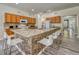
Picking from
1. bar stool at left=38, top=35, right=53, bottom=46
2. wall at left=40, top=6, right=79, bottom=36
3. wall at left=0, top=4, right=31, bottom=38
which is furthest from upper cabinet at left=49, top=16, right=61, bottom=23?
wall at left=0, top=4, right=31, bottom=38

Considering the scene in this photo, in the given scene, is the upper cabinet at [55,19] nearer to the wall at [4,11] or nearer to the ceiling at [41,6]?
the ceiling at [41,6]

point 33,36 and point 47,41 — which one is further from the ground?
point 33,36

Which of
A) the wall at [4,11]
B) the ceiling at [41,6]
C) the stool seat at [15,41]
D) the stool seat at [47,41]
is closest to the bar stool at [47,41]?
the stool seat at [47,41]

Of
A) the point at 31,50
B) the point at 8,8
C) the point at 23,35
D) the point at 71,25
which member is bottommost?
the point at 31,50

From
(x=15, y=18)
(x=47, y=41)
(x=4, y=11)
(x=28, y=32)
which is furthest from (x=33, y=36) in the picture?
(x=4, y=11)

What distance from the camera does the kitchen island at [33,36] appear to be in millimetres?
2059

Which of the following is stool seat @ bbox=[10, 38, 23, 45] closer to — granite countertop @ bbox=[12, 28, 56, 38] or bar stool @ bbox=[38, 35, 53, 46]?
granite countertop @ bbox=[12, 28, 56, 38]

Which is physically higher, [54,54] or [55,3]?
[55,3]

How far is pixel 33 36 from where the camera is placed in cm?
208

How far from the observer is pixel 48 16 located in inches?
84.4

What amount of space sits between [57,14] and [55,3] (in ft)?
0.72

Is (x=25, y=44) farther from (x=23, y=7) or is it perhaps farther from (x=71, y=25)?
(x=71, y=25)

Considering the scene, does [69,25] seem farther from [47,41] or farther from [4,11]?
[4,11]
